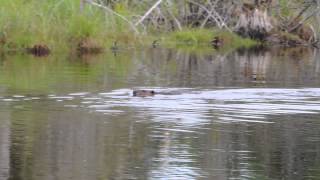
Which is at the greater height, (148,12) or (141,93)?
(148,12)

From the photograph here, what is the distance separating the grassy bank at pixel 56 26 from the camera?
132ft

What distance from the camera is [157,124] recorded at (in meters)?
16.5

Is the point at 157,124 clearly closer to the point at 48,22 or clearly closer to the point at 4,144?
the point at 4,144

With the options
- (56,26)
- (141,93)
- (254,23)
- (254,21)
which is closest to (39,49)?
(56,26)

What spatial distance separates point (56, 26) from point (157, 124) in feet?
82.2

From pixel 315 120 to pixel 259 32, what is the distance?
1488 inches

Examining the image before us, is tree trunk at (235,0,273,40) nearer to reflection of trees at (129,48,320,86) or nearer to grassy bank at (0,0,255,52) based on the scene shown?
reflection of trees at (129,48,320,86)

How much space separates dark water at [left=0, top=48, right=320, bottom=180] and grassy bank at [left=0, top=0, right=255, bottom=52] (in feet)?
30.3

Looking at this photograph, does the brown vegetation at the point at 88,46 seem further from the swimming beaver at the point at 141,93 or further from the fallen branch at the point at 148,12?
the swimming beaver at the point at 141,93

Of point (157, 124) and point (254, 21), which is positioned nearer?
point (157, 124)

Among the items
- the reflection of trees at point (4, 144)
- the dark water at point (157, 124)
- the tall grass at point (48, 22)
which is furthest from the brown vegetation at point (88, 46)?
the reflection of trees at point (4, 144)

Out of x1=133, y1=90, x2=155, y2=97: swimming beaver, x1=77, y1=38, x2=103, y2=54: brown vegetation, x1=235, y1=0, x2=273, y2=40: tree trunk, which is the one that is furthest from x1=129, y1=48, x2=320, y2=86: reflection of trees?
x1=235, y1=0, x2=273, y2=40: tree trunk

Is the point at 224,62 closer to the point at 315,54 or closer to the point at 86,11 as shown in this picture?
the point at 86,11

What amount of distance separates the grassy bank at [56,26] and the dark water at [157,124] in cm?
925
